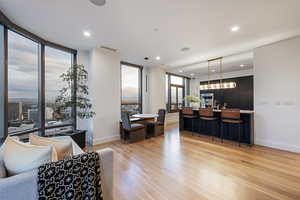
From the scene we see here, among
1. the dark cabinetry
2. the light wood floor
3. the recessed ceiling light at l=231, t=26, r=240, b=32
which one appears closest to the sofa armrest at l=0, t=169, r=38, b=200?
the light wood floor

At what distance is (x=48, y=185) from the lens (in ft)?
3.51

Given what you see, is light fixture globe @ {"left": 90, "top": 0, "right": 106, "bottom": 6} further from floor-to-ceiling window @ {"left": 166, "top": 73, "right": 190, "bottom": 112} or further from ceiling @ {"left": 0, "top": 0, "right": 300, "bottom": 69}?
floor-to-ceiling window @ {"left": 166, "top": 73, "right": 190, "bottom": 112}

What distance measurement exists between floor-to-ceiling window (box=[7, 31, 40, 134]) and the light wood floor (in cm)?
230

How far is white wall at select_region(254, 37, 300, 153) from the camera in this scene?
3.46 meters

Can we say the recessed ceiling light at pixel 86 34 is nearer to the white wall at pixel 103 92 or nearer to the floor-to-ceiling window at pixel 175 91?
the white wall at pixel 103 92

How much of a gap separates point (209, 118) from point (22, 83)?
5.33 m

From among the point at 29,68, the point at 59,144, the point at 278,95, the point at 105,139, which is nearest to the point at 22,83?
the point at 29,68

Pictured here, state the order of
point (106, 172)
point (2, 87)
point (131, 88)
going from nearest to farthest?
1. point (106, 172)
2. point (2, 87)
3. point (131, 88)

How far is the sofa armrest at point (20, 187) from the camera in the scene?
94cm

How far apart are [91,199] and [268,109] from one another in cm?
476

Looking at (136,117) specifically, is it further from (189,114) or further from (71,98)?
(71,98)

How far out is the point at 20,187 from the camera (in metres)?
0.99

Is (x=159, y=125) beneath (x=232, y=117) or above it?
beneath

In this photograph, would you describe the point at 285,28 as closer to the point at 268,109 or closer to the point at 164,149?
the point at 268,109
